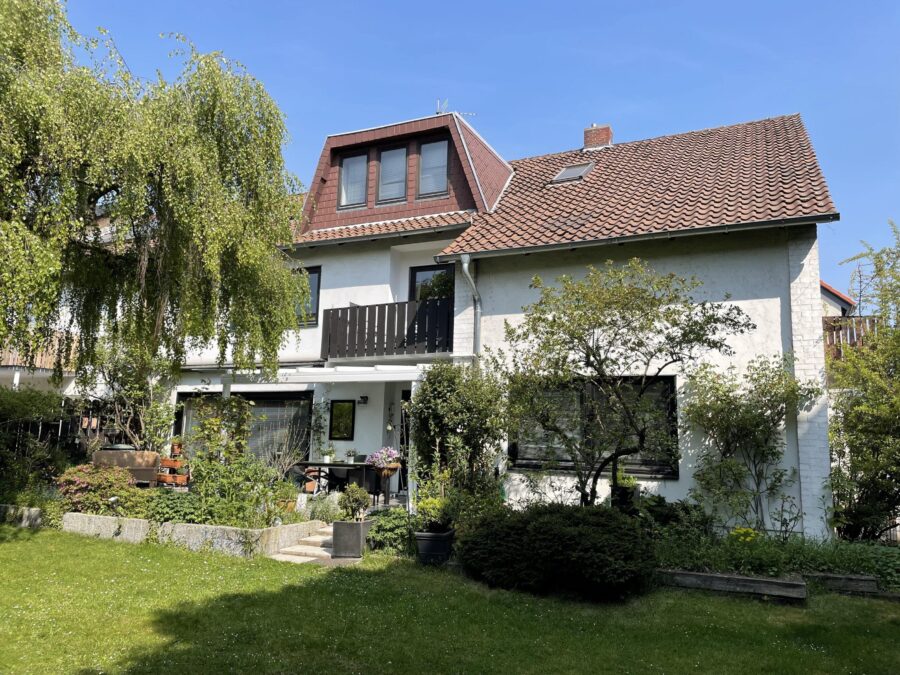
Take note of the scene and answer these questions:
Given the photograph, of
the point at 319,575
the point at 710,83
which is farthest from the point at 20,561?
the point at 710,83

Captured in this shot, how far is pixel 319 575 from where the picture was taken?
8.95 meters

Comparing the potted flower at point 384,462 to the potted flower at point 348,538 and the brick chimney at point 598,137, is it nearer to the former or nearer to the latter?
the potted flower at point 348,538

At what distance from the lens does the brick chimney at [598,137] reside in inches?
749

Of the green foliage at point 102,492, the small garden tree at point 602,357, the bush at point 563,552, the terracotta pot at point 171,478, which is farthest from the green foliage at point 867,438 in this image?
the terracotta pot at point 171,478

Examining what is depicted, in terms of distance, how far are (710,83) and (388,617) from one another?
9.74 meters

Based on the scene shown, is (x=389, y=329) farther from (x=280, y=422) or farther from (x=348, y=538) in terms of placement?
(x=348, y=538)

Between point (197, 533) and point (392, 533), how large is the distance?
3.11 m

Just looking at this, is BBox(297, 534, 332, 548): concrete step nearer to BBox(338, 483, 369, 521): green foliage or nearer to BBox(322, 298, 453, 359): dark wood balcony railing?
BBox(338, 483, 369, 521): green foliage

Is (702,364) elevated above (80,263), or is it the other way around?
(80,263)

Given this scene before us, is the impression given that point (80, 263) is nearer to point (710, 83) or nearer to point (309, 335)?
point (309, 335)

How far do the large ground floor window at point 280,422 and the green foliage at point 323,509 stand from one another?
3.80 m

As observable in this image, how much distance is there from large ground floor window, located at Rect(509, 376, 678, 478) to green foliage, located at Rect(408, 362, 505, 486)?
2.03 ft

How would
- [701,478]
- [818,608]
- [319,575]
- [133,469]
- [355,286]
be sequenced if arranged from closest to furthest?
[818,608], [319,575], [701,478], [133,469], [355,286]

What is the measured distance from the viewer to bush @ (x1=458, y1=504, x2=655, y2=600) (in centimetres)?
786
